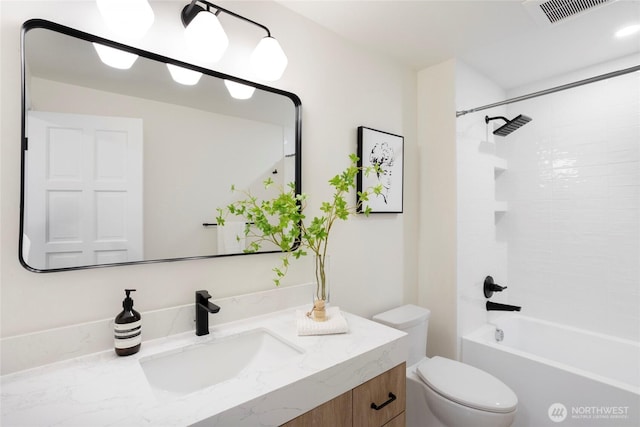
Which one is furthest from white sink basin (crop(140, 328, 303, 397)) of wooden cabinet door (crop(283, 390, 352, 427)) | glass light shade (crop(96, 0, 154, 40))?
glass light shade (crop(96, 0, 154, 40))

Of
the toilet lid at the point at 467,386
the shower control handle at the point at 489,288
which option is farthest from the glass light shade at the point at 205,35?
the shower control handle at the point at 489,288

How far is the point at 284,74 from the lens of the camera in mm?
1511

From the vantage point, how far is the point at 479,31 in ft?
5.72

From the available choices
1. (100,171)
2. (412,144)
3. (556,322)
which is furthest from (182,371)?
(556,322)

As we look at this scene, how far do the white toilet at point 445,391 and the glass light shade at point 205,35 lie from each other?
1560mm

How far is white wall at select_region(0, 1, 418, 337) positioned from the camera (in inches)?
36.2

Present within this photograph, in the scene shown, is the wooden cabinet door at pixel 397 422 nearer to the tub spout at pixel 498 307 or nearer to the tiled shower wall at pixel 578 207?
the tub spout at pixel 498 307

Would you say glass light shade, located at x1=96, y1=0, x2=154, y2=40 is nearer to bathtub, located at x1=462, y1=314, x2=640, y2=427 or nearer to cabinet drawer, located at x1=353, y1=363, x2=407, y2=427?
cabinet drawer, located at x1=353, y1=363, x2=407, y2=427

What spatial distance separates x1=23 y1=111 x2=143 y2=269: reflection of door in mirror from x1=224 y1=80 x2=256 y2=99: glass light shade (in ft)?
1.29

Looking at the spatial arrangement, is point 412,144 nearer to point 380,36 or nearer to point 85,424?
point 380,36

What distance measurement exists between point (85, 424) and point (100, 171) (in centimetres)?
72

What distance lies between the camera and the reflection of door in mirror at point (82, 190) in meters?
0.95

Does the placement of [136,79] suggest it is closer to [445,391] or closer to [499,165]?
[445,391]

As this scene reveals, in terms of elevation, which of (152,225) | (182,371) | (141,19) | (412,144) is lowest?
(182,371)
